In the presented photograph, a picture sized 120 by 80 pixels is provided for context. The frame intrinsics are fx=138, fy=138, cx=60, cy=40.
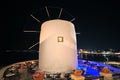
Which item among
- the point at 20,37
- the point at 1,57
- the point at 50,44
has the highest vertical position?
the point at 20,37

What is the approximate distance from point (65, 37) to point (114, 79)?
4058 millimetres

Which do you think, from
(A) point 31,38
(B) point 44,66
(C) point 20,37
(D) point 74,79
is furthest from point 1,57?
(D) point 74,79

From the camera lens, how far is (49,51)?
895 centimetres

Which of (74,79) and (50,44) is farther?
(50,44)

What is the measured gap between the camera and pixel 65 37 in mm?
9078

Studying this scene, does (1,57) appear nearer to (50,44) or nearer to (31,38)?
(31,38)

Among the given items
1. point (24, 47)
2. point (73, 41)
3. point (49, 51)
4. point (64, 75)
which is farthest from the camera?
point (24, 47)

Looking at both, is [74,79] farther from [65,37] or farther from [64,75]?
[65,37]

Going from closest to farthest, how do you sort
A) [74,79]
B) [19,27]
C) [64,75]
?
[74,79] → [64,75] → [19,27]

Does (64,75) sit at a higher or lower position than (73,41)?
lower

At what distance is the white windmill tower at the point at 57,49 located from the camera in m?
8.85

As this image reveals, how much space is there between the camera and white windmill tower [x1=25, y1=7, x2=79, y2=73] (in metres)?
8.85

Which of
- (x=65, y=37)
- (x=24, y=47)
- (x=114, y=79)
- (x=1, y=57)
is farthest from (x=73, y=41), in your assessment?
(x=24, y=47)

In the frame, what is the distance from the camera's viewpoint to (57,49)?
8.88m
